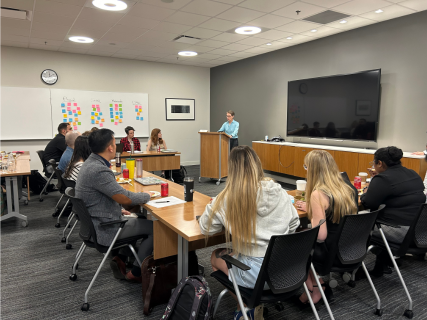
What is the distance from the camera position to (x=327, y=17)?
4770 mm

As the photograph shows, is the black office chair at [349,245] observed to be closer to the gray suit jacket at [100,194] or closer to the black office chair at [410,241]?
the black office chair at [410,241]

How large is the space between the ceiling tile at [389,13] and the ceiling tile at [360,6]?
173 mm

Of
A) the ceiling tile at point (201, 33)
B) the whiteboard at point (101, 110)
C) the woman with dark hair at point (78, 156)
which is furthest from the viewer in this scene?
the whiteboard at point (101, 110)

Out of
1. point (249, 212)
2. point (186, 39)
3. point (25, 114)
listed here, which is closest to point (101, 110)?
point (25, 114)

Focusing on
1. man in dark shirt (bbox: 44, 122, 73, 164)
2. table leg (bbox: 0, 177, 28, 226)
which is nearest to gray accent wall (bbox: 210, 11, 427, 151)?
man in dark shirt (bbox: 44, 122, 73, 164)

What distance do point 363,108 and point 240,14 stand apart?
2.64 meters

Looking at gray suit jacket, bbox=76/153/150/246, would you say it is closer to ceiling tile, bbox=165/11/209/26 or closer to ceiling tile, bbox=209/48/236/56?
ceiling tile, bbox=165/11/209/26

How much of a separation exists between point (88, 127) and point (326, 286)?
695 cm

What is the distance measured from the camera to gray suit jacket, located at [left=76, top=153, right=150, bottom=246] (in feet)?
7.67

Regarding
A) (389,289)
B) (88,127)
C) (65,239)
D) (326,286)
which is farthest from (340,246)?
(88,127)

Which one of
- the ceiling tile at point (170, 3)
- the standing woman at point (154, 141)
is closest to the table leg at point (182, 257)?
the ceiling tile at point (170, 3)

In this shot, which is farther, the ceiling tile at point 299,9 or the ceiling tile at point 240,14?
the ceiling tile at point 240,14

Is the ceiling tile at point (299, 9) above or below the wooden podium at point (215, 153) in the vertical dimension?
above

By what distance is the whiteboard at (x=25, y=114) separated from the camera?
6871mm
